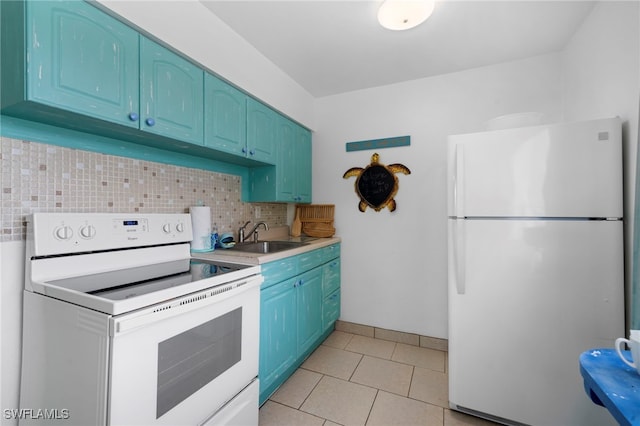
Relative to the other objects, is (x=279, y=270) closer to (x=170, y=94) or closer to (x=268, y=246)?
(x=268, y=246)

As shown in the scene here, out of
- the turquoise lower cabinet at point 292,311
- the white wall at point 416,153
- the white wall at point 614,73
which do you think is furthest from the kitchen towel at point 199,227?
the white wall at point 614,73

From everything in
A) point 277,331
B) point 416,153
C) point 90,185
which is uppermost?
point 416,153

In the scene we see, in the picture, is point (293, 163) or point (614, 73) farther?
point (293, 163)

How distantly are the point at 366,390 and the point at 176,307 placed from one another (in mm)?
1447

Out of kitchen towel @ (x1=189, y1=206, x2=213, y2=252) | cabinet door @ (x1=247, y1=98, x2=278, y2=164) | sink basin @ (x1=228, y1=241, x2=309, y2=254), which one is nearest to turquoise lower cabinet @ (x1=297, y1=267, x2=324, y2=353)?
sink basin @ (x1=228, y1=241, x2=309, y2=254)

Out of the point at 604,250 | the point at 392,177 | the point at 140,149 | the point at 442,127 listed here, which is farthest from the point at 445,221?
the point at 140,149

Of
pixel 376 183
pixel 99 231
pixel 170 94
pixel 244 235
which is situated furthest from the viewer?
pixel 376 183

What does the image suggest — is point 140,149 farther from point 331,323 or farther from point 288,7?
point 331,323

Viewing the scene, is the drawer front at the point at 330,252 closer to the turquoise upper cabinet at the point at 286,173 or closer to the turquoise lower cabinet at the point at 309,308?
the turquoise lower cabinet at the point at 309,308

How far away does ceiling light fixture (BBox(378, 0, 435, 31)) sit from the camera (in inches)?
56.2

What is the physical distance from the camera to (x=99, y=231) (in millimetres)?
1301

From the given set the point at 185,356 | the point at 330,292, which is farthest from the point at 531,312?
the point at 185,356

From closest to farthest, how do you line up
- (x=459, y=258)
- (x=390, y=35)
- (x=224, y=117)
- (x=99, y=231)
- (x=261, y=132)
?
(x=99, y=231) → (x=459, y=258) → (x=224, y=117) → (x=390, y=35) → (x=261, y=132)

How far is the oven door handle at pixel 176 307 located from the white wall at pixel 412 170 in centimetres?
153
